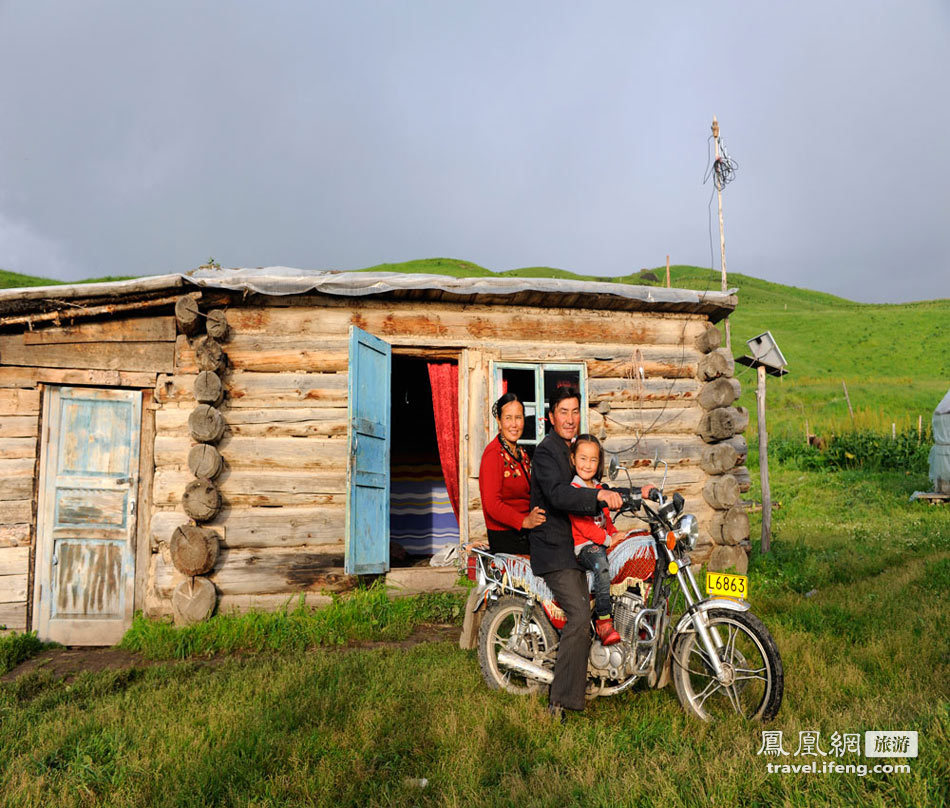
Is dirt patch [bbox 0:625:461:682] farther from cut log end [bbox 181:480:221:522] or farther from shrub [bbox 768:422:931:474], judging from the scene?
shrub [bbox 768:422:931:474]

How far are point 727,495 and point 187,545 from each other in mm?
5840

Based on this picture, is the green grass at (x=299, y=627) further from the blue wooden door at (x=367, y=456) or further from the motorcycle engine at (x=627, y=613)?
the motorcycle engine at (x=627, y=613)

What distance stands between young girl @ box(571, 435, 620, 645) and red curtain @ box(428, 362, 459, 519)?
390 cm

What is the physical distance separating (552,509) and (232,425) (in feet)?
13.7

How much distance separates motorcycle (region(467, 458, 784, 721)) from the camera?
3.51 m

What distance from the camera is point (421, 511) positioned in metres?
9.48

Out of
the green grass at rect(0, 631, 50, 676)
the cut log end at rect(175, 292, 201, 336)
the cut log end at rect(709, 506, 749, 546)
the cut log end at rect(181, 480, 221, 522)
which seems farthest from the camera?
the cut log end at rect(709, 506, 749, 546)

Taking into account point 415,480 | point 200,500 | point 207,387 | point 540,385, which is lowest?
point 200,500

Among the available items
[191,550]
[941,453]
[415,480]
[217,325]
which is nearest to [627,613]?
[191,550]

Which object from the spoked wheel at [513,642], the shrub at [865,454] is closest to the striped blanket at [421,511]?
the spoked wheel at [513,642]

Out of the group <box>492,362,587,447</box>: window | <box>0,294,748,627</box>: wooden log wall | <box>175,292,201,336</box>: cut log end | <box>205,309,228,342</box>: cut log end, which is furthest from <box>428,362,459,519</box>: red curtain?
<box>175,292,201,336</box>: cut log end

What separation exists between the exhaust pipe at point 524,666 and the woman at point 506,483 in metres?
0.70

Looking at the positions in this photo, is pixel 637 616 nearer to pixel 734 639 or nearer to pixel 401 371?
pixel 734 639

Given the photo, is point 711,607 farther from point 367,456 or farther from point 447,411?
point 447,411
